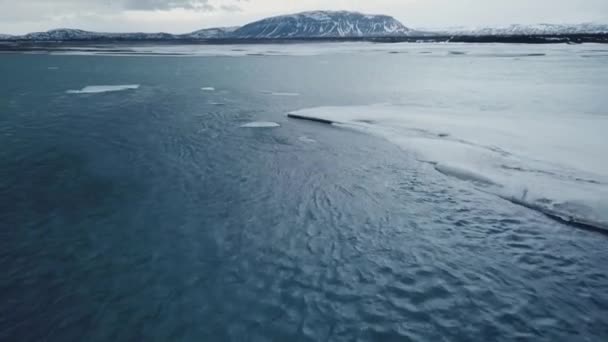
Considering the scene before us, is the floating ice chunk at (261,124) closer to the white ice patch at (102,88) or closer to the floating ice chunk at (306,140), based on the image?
the floating ice chunk at (306,140)

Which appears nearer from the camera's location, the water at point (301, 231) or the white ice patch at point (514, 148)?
the water at point (301, 231)

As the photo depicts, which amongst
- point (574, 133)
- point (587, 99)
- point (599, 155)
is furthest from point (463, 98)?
point (599, 155)

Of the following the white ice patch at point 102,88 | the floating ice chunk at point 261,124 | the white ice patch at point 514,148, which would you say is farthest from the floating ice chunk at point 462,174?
the white ice patch at point 102,88

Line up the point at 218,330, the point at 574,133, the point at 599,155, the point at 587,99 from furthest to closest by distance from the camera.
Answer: the point at 587,99 → the point at 574,133 → the point at 599,155 → the point at 218,330

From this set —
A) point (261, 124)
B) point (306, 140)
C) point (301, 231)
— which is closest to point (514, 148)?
point (306, 140)

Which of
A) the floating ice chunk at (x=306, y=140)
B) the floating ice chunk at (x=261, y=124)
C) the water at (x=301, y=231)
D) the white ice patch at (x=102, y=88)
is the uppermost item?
the white ice patch at (x=102, y=88)

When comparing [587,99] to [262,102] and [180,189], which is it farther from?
[180,189]

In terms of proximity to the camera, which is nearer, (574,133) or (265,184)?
(265,184)
